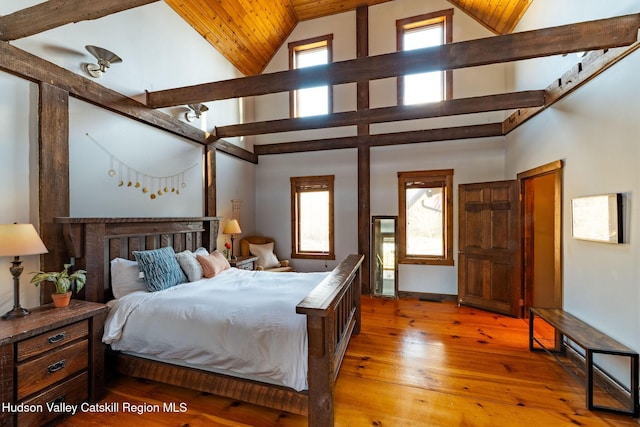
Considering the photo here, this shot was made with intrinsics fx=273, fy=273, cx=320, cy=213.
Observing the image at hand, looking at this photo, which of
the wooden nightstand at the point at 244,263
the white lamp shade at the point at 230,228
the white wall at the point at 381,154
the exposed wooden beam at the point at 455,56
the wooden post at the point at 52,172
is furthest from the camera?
the white wall at the point at 381,154

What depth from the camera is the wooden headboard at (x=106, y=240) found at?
7.79ft

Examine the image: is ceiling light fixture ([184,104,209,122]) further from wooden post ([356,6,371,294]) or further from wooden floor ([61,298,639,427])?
wooden floor ([61,298,639,427])

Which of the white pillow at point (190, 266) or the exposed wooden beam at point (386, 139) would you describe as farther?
the exposed wooden beam at point (386, 139)

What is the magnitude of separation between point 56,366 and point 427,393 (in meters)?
2.71

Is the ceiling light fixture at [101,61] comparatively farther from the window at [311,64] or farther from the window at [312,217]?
the window at [312,217]

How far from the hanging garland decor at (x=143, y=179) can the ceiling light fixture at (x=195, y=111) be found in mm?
731

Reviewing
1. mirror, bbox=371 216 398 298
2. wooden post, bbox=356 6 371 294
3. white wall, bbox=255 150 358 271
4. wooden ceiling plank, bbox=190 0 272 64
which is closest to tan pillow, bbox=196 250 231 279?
white wall, bbox=255 150 358 271

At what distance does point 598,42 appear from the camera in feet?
6.55

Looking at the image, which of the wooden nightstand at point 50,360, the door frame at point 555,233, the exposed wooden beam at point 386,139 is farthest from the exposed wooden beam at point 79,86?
the door frame at point 555,233

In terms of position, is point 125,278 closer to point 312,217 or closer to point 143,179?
point 143,179

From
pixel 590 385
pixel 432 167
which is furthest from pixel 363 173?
pixel 590 385

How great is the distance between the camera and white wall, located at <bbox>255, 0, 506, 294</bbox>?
4.62 meters

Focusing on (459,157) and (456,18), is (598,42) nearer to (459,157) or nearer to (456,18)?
(459,157)

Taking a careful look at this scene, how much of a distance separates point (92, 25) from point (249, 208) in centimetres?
342
